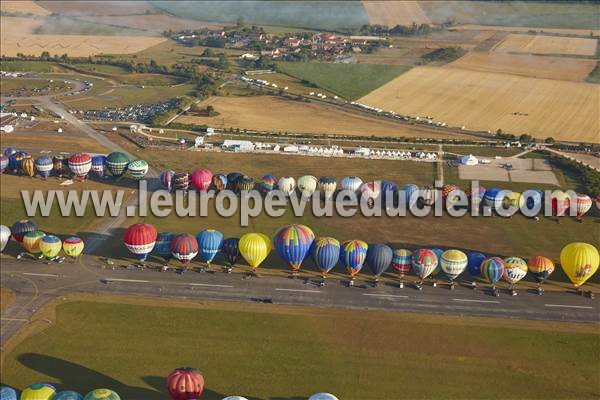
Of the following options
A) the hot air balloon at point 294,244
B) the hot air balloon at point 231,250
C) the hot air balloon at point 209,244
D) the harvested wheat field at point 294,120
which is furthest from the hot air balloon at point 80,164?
the hot air balloon at point 294,244

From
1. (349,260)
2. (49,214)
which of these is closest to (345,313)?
(349,260)

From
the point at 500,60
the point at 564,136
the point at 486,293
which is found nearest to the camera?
the point at 486,293

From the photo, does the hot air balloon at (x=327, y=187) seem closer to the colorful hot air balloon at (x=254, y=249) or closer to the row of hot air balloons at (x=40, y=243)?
the colorful hot air balloon at (x=254, y=249)

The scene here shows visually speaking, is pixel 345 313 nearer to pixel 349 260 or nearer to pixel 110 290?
pixel 349 260

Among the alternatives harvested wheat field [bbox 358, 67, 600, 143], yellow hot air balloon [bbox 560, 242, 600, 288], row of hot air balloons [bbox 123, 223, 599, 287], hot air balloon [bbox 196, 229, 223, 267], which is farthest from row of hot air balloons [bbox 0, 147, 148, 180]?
harvested wheat field [bbox 358, 67, 600, 143]

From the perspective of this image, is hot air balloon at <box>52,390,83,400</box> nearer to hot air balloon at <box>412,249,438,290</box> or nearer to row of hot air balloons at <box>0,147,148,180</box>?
hot air balloon at <box>412,249,438,290</box>

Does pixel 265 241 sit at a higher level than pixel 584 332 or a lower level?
higher

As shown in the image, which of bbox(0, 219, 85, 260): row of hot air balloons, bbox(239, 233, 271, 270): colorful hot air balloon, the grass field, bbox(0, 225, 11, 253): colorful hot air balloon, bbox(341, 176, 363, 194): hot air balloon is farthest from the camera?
bbox(341, 176, 363, 194): hot air balloon
